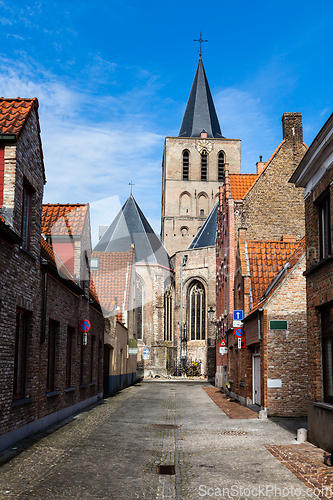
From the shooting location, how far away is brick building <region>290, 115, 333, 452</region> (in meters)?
9.15

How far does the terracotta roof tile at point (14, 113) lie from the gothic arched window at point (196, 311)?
138 ft

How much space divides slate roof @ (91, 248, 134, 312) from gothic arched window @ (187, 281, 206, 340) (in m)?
22.1

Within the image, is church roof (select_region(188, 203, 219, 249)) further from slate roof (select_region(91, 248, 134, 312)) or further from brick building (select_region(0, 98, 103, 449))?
brick building (select_region(0, 98, 103, 449))

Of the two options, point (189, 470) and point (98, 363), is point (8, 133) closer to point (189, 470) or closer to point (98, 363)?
point (189, 470)

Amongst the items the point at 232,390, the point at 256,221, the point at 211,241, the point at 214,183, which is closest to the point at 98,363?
the point at 232,390

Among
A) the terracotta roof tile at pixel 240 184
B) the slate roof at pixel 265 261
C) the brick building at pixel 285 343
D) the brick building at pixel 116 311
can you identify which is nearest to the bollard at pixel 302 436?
the brick building at pixel 285 343

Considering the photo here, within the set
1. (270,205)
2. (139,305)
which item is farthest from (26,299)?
(139,305)

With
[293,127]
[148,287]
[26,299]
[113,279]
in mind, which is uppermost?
[293,127]

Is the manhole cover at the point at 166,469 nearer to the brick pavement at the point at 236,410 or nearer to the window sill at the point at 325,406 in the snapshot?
the window sill at the point at 325,406

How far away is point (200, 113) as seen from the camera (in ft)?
219

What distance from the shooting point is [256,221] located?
88.0 ft

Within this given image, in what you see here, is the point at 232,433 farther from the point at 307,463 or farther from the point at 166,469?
the point at 166,469

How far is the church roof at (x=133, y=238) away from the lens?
52.4m

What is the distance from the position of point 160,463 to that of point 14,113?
7.11 metres
